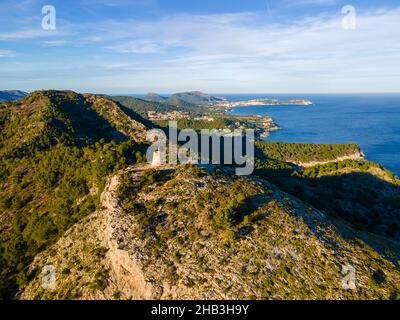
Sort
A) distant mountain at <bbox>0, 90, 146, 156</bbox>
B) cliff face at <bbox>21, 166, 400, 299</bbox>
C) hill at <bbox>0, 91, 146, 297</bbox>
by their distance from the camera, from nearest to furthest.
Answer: cliff face at <bbox>21, 166, 400, 299</bbox> → hill at <bbox>0, 91, 146, 297</bbox> → distant mountain at <bbox>0, 90, 146, 156</bbox>

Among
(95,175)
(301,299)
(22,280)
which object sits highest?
(95,175)

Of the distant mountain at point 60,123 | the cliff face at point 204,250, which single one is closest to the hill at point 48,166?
the distant mountain at point 60,123

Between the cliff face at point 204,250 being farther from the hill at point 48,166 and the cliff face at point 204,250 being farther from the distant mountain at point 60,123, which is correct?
the distant mountain at point 60,123

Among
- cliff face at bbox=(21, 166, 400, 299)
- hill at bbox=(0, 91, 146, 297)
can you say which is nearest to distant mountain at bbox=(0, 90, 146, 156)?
hill at bbox=(0, 91, 146, 297)

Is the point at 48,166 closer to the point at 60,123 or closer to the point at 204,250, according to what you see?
the point at 60,123

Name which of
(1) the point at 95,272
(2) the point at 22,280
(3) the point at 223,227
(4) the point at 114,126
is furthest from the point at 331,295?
(4) the point at 114,126

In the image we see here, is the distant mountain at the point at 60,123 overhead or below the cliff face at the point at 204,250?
overhead

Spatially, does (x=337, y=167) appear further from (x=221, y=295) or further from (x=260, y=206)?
(x=221, y=295)

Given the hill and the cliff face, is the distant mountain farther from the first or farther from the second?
the cliff face
